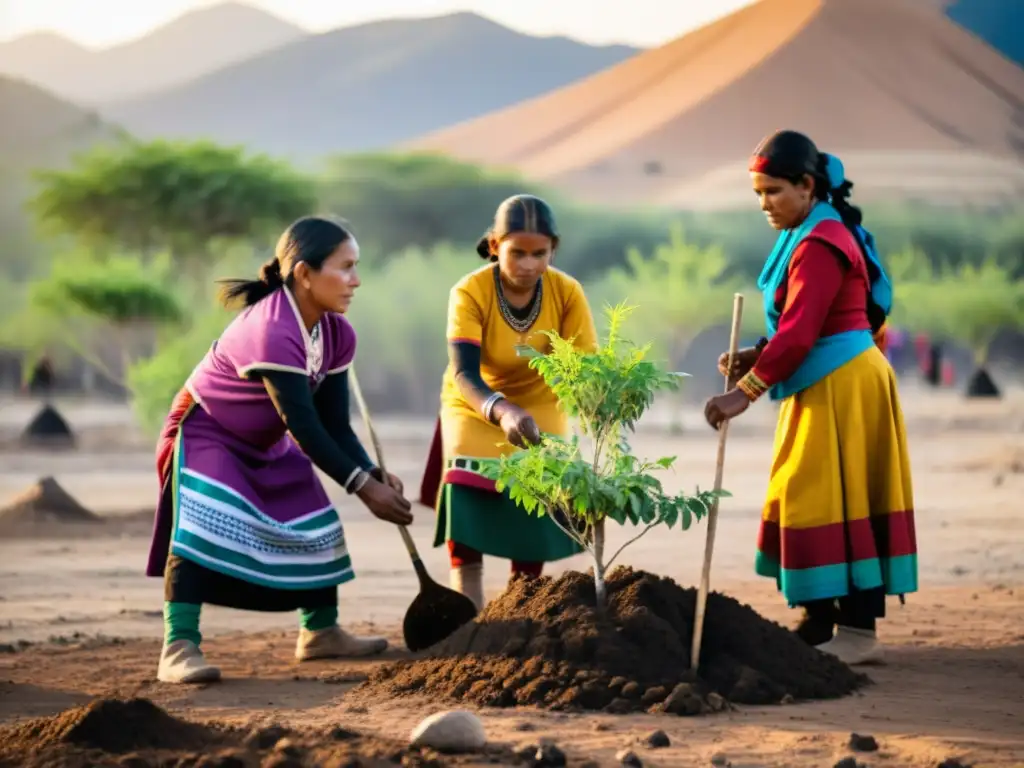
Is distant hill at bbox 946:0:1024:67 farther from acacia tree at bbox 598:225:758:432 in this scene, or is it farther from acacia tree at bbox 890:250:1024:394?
acacia tree at bbox 598:225:758:432

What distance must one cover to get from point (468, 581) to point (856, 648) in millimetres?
1446

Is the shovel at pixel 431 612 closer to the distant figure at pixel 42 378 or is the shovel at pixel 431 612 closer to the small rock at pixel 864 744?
the small rock at pixel 864 744

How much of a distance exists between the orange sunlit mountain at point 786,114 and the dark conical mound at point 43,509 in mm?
63132

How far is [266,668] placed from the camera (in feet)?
20.6

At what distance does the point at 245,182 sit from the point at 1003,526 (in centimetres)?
2653

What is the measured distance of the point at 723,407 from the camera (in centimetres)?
543

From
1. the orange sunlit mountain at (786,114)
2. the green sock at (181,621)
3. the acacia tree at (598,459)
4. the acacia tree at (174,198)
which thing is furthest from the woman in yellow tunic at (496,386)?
the orange sunlit mountain at (786,114)

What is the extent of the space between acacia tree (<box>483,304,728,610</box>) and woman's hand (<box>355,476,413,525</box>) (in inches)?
16.5

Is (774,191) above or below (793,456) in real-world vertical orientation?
above

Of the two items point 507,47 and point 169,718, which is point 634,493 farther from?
point 507,47

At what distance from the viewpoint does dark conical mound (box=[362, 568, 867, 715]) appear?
5.12m

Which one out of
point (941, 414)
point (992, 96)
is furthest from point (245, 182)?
point (992, 96)

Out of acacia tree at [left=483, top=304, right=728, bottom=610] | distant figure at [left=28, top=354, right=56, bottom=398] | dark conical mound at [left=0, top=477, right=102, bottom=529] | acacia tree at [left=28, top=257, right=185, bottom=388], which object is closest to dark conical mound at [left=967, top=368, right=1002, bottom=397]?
acacia tree at [left=28, top=257, right=185, bottom=388]

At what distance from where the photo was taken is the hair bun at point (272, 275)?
604cm
